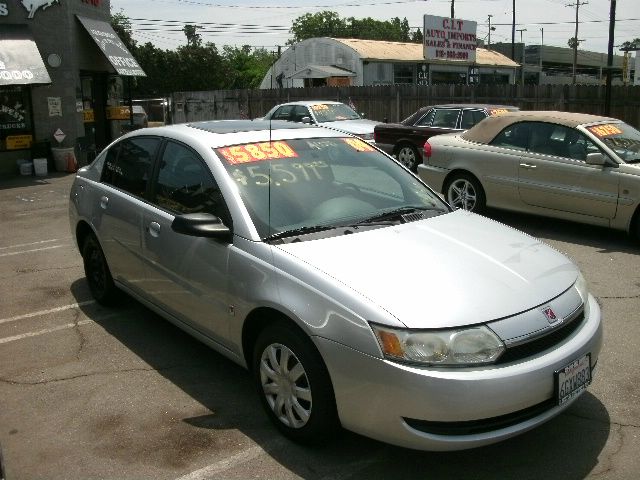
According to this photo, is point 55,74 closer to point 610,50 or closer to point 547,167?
point 547,167

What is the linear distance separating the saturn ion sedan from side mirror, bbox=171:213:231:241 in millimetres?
10

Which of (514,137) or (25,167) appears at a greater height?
(514,137)

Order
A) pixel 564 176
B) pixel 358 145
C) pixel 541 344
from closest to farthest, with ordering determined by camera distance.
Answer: pixel 541 344 → pixel 358 145 → pixel 564 176

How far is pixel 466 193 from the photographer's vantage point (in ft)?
30.4

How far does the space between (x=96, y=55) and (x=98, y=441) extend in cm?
1640

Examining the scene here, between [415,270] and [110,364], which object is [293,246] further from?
[110,364]

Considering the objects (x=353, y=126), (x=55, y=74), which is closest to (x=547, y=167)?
(x=353, y=126)

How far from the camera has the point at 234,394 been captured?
169 inches

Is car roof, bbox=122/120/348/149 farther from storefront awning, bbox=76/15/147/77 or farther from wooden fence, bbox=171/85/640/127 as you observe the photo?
wooden fence, bbox=171/85/640/127

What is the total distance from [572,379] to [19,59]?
14.6 m

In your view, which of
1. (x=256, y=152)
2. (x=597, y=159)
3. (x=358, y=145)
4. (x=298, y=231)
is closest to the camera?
(x=298, y=231)

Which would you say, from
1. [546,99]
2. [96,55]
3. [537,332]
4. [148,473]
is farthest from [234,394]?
[546,99]

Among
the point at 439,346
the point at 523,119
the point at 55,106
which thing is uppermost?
the point at 55,106

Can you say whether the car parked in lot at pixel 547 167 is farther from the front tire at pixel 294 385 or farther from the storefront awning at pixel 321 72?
the storefront awning at pixel 321 72
